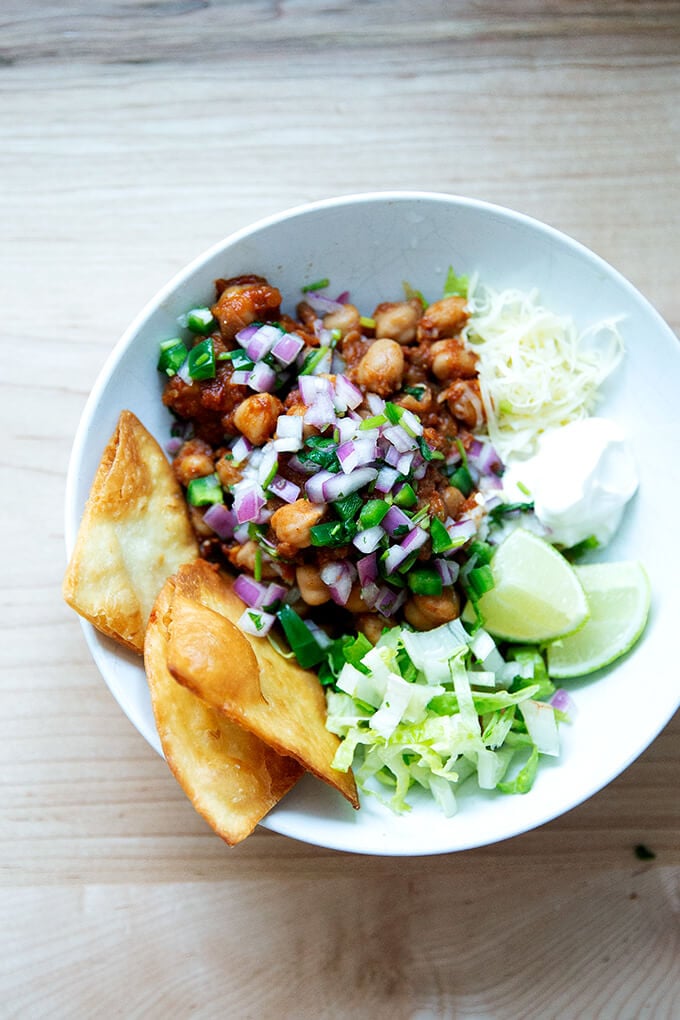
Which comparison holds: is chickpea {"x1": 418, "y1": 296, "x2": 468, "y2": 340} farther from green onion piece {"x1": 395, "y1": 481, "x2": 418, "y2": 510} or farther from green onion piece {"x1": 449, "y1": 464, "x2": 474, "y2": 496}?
green onion piece {"x1": 395, "y1": 481, "x2": 418, "y2": 510}

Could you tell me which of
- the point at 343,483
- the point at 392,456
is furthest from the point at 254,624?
the point at 392,456

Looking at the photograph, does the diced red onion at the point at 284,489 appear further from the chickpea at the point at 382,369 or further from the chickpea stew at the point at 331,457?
the chickpea at the point at 382,369

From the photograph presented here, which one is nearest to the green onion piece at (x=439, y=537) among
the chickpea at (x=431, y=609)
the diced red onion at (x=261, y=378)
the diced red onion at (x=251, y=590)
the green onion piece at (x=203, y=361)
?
the chickpea at (x=431, y=609)

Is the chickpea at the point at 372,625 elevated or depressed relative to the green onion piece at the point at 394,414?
depressed

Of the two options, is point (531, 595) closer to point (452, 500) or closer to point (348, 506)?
point (452, 500)

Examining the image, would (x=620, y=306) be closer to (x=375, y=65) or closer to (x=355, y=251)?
(x=355, y=251)

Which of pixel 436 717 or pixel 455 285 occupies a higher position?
pixel 455 285
